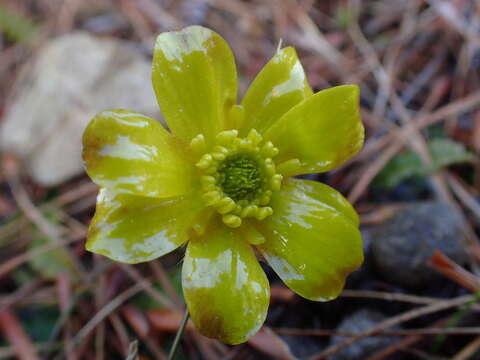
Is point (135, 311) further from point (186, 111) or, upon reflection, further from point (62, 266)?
point (186, 111)

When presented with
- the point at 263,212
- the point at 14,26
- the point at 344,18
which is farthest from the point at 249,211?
the point at 14,26

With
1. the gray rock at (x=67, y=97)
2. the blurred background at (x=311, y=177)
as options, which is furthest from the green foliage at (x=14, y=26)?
the gray rock at (x=67, y=97)

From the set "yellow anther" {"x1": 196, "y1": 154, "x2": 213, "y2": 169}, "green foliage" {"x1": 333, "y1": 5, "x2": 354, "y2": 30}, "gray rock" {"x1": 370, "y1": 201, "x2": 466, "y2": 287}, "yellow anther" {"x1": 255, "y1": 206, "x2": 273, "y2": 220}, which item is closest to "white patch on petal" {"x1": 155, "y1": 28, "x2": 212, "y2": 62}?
"yellow anther" {"x1": 196, "y1": 154, "x2": 213, "y2": 169}

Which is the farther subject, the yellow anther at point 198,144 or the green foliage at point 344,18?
the green foliage at point 344,18

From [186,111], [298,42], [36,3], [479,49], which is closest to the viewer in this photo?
Answer: [186,111]

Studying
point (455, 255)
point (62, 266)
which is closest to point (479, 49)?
point (455, 255)

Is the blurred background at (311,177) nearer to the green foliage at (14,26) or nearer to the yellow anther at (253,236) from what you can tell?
the green foliage at (14,26)
